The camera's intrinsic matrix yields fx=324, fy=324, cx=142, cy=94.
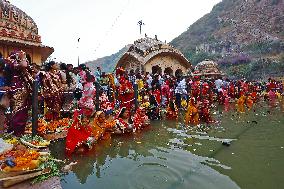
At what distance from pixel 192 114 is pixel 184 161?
5.29 meters


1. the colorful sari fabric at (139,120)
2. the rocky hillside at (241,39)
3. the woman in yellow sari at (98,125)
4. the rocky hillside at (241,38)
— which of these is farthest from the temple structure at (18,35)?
the rocky hillside at (241,38)

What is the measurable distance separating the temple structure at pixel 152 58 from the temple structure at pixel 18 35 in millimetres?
8496

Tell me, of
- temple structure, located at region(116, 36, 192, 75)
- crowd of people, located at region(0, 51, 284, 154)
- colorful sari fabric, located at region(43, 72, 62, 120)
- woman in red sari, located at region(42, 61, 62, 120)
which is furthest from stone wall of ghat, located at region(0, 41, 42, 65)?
temple structure, located at region(116, 36, 192, 75)

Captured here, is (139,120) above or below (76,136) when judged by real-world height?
below

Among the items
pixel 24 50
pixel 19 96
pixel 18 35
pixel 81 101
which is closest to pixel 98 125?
pixel 81 101

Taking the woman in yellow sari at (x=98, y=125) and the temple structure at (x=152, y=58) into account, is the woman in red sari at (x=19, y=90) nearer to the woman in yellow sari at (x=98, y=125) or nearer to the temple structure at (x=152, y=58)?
the woman in yellow sari at (x=98, y=125)

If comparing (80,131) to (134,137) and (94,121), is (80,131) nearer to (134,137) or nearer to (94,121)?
(94,121)

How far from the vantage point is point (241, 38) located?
2736 inches

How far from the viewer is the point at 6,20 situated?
798 inches

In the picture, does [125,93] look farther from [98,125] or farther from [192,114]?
[98,125]

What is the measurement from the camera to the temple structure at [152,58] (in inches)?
1132

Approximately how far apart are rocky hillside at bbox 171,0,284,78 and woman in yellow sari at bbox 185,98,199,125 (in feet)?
120

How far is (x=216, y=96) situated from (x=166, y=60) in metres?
9.60

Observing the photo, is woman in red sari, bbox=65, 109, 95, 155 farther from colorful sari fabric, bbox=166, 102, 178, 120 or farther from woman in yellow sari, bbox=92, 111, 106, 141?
colorful sari fabric, bbox=166, 102, 178, 120
